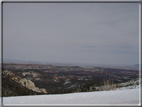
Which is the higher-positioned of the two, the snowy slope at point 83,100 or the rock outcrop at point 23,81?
the snowy slope at point 83,100

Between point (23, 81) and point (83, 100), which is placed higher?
point (83, 100)

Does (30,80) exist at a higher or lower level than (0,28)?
lower

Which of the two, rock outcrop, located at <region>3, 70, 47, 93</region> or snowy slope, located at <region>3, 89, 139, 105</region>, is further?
rock outcrop, located at <region>3, 70, 47, 93</region>

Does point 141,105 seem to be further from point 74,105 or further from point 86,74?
point 86,74

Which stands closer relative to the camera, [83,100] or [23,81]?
[83,100]

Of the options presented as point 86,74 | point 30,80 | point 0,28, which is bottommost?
point 30,80

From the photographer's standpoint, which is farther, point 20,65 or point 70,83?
point 20,65

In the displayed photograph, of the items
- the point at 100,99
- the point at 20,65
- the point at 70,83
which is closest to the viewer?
the point at 100,99

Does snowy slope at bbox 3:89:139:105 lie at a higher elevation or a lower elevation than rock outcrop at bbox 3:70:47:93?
higher

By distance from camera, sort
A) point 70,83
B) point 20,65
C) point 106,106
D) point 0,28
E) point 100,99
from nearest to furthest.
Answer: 1. point 106,106
2. point 100,99
3. point 0,28
4. point 70,83
5. point 20,65

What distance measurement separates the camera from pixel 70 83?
11938 millimetres

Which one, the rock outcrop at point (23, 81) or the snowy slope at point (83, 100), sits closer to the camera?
the snowy slope at point (83, 100)

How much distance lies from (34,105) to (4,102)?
72 cm

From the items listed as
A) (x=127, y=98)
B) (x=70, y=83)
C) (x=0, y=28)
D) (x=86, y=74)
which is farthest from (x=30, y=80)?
(x=127, y=98)
